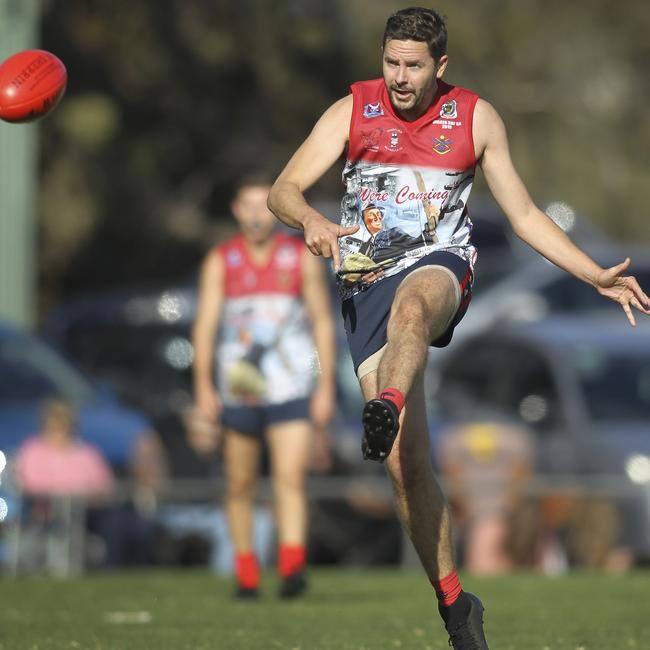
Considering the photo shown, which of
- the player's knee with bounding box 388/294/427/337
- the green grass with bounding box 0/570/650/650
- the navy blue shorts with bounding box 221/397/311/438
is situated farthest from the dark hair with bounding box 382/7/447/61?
the navy blue shorts with bounding box 221/397/311/438

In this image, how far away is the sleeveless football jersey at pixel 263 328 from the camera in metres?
10.4

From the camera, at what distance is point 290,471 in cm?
1037

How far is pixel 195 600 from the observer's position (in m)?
10.5

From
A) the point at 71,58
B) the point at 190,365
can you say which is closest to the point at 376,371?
the point at 190,365

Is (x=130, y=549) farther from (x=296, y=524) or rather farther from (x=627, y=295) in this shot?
(x=627, y=295)

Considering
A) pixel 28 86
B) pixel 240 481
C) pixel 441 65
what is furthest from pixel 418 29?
pixel 240 481

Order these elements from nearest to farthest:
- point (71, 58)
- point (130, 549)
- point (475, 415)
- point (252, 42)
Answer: point (130, 549), point (475, 415), point (71, 58), point (252, 42)

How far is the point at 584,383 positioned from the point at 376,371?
31.7ft

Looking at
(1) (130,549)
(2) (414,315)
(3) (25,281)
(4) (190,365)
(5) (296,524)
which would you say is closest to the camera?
(2) (414,315)

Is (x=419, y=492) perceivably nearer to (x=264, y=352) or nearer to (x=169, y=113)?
(x=264, y=352)

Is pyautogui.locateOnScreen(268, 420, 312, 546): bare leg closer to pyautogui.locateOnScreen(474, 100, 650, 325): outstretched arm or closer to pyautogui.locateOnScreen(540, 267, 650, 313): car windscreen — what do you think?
pyautogui.locateOnScreen(474, 100, 650, 325): outstretched arm

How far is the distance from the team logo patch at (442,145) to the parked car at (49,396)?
7592 mm

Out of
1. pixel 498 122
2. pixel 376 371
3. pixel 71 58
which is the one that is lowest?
pixel 376 371

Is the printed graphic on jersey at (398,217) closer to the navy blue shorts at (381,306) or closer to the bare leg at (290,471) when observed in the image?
the navy blue shorts at (381,306)
